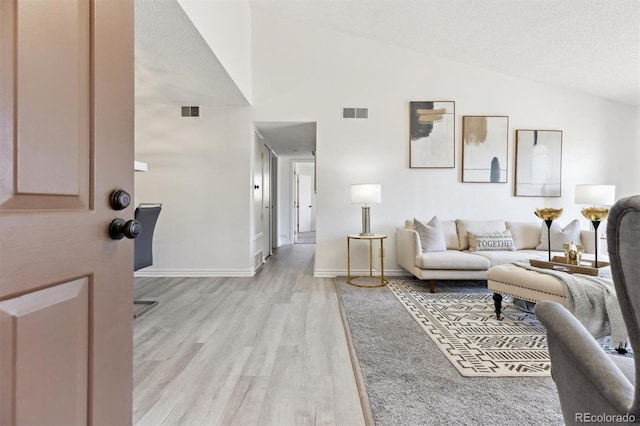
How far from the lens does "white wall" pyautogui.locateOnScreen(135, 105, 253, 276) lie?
4270mm

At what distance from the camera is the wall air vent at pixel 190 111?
13.9 feet

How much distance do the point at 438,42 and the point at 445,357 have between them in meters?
3.76

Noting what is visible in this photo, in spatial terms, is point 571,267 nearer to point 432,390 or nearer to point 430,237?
point 430,237

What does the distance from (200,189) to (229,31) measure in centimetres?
202

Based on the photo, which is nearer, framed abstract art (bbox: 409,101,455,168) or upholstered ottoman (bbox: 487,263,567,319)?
upholstered ottoman (bbox: 487,263,567,319)

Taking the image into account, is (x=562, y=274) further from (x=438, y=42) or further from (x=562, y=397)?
(x=438, y=42)

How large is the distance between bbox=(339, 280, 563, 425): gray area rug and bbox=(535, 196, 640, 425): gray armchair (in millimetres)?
615

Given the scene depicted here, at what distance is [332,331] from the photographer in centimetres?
238

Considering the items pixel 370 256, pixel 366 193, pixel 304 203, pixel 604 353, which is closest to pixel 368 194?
pixel 366 193

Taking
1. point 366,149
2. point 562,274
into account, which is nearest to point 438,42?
point 366,149

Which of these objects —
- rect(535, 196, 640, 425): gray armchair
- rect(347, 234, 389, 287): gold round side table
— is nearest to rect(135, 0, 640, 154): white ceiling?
rect(347, 234, 389, 287): gold round side table

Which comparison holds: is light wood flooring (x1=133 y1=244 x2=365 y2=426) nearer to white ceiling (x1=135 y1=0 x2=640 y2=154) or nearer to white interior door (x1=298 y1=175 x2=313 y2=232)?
white ceiling (x1=135 y1=0 x2=640 y2=154)

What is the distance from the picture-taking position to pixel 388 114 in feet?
14.1
